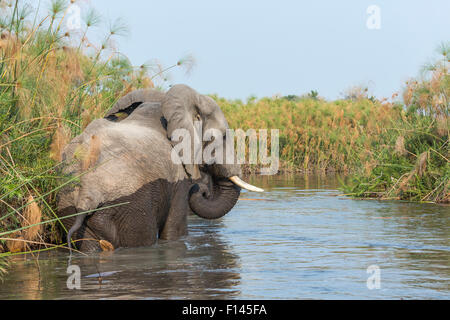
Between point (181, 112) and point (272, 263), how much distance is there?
251 cm

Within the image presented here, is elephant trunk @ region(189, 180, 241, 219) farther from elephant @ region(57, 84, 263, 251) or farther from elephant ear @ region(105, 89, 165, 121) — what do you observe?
elephant ear @ region(105, 89, 165, 121)

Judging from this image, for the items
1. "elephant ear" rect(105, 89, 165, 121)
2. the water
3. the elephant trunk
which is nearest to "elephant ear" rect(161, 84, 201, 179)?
the elephant trunk

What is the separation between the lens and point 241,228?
36.7 ft

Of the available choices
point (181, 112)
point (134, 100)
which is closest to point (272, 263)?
point (181, 112)

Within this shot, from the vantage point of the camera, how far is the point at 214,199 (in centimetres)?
1039

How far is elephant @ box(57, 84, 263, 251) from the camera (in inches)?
332

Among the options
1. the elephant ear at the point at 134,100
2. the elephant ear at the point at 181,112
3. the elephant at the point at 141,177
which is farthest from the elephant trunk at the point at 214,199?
the elephant ear at the point at 134,100

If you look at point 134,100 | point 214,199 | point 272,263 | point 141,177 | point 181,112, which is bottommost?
point 272,263

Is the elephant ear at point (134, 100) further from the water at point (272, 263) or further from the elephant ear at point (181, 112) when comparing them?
the water at point (272, 263)

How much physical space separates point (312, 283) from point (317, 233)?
144 inches

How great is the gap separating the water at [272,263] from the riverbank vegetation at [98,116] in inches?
21.3

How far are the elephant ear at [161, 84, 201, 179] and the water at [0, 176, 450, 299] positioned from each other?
0.97 meters

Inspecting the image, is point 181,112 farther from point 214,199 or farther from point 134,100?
point 214,199
